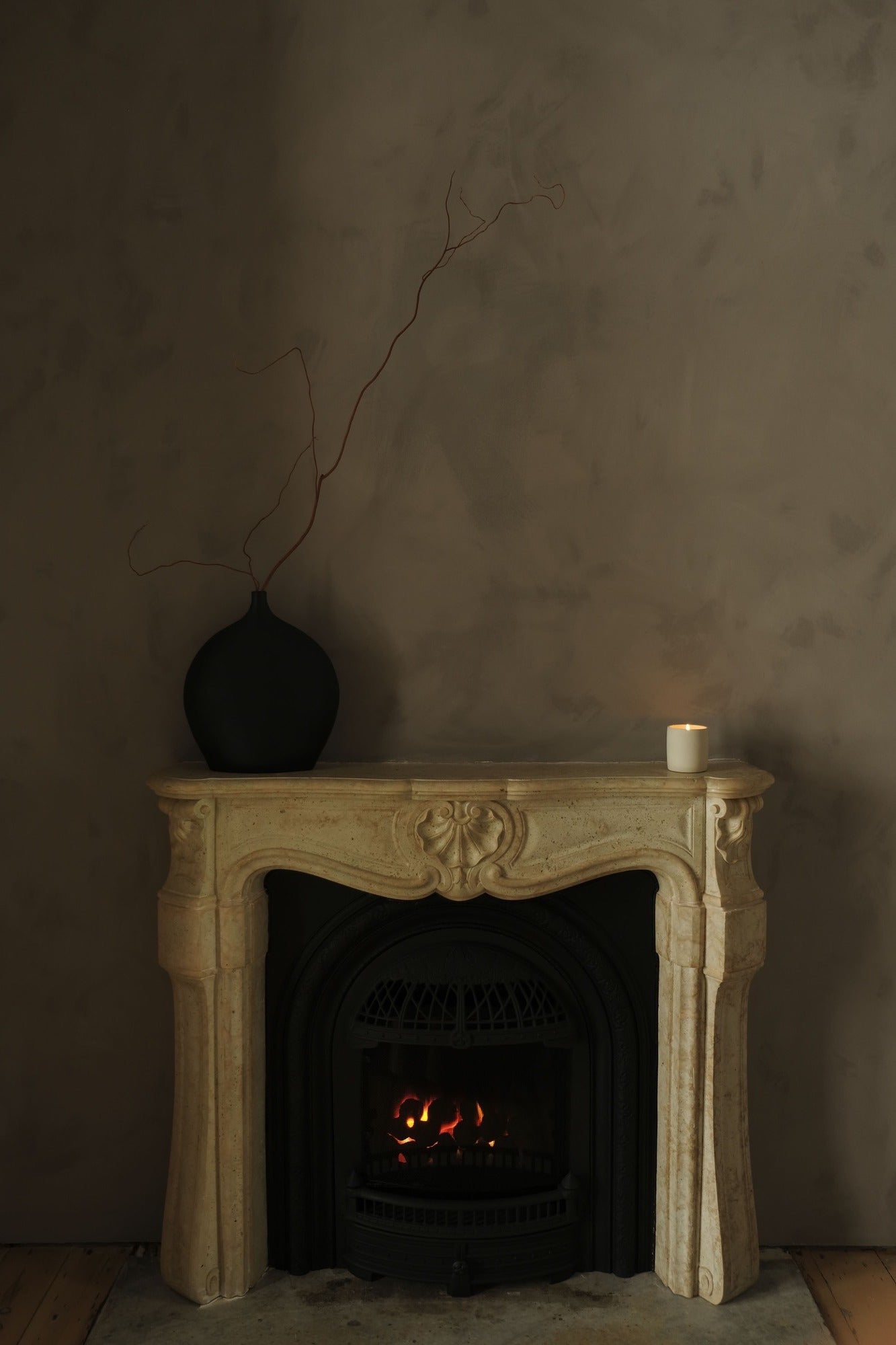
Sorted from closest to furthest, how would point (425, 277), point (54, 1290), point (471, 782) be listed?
point (471, 782) < point (54, 1290) < point (425, 277)

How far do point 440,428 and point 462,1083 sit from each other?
1223 millimetres

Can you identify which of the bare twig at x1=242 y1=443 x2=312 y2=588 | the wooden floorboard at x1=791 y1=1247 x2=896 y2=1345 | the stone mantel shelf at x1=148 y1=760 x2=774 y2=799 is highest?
the bare twig at x1=242 y1=443 x2=312 y2=588

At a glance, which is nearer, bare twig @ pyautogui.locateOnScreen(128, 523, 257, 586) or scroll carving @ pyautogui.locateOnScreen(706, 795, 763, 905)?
scroll carving @ pyautogui.locateOnScreen(706, 795, 763, 905)

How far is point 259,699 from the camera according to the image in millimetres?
1790

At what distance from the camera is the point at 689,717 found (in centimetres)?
201

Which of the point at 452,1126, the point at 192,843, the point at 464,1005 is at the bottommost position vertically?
the point at 452,1126

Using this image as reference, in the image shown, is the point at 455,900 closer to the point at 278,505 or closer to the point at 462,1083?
the point at 462,1083

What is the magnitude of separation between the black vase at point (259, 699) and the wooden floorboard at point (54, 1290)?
3.14 feet

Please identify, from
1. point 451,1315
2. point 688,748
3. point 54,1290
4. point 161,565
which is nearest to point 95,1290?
point 54,1290

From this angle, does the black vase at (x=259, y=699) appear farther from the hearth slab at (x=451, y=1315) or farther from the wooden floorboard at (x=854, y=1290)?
the wooden floorboard at (x=854, y=1290)

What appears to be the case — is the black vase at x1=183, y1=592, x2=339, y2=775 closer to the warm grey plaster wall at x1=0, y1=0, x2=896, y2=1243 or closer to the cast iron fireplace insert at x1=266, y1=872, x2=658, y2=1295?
the warm grey plaster wall at x1=0, y1=0, x2=896, y2=1243

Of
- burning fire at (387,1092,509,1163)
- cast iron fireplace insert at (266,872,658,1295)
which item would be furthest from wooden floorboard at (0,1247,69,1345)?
burning fire at (387,1092,509,1163)

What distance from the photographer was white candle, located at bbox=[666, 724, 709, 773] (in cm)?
182

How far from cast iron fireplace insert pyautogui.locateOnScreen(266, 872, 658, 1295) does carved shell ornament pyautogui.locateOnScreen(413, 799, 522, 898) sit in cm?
11
